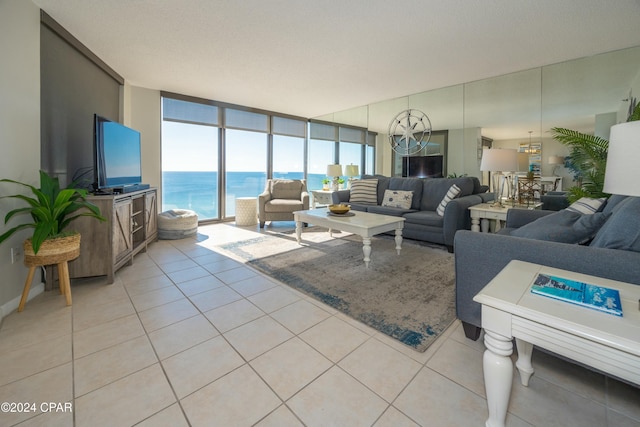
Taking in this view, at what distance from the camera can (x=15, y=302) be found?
2055mm

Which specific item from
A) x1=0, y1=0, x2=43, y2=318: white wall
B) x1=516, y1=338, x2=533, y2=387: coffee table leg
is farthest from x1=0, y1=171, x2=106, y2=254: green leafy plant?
x1=516, y1=338, x2=533, y2=387: coffee table leg

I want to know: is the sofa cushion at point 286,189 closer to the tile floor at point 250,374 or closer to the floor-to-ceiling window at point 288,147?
the floor-to-ceiling window at point 288,147

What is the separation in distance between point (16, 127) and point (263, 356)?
252 centimetres

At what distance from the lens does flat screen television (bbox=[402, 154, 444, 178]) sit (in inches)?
200

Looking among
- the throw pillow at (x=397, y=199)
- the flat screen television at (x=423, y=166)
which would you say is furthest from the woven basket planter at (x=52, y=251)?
the flat screen television at (x=423, y=166)

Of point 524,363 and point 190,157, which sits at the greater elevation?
point 190,157

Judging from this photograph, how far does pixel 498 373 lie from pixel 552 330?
25 cm

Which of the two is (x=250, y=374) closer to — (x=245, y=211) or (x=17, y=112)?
(x=17, y=112)

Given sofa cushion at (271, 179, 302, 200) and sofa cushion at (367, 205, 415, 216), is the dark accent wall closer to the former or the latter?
sofa cushion at (271, 179, 302, 200)

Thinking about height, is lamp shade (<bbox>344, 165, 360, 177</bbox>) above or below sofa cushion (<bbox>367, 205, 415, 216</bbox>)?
above

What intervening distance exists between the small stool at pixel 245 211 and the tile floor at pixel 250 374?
126 inches

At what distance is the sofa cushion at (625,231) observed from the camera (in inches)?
46.6

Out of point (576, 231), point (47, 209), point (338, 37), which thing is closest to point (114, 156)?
point (47, 209)

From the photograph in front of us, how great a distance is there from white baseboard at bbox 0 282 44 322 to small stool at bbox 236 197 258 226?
3.11 meters
